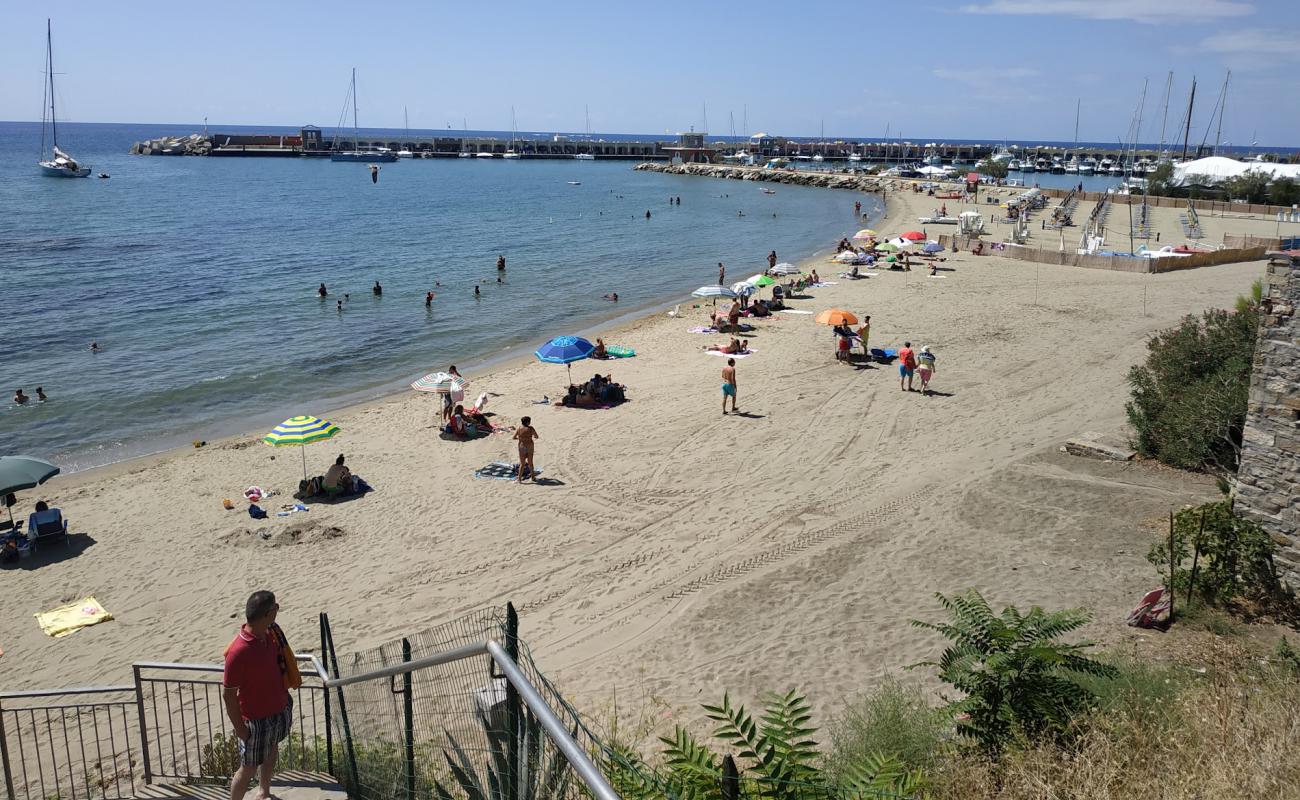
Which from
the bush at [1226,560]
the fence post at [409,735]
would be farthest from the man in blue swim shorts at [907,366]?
the fence post at [409,735]

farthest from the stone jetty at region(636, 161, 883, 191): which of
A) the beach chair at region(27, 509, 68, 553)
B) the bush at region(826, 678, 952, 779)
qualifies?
the bush at region(826, 678, 952, 779)

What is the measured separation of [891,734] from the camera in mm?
6262

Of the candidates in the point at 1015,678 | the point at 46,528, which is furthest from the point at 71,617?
the point at 1015,678

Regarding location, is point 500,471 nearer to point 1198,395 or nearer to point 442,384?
point 442,384

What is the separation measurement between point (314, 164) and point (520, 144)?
37482 mm

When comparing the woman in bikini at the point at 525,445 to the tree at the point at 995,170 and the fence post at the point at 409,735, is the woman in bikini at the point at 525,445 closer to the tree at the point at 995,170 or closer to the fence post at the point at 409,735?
the fence post at the point at 409,735

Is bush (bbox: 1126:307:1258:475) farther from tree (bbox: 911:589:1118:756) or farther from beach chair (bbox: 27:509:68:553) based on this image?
beach chair (bbox: 27:509:68:553)

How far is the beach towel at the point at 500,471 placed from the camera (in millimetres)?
15128

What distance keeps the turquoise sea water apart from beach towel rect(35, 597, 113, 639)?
26.5 ft

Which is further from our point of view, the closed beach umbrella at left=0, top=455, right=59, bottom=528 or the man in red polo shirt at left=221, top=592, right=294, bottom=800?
the closed beach umbrella at left=0, top=455, right=59, bottom=528

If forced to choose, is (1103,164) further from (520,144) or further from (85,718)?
(85,718)

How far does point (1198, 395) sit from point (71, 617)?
16.2 meters

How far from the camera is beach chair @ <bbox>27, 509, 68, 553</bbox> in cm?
1331

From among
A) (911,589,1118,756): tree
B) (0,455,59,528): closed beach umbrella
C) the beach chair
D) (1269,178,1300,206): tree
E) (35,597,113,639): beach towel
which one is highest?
(1269,178,1300,206): tree
